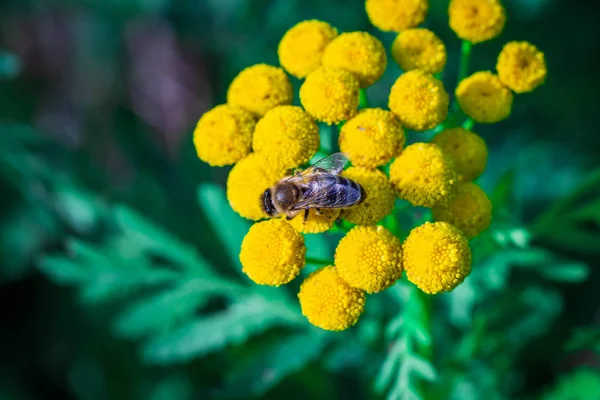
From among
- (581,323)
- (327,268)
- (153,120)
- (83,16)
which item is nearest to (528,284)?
(581,323)

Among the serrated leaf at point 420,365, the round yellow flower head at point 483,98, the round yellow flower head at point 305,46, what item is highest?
the round yellow flower head at point 305,46

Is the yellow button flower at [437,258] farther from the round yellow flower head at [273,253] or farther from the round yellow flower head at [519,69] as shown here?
the round yellow flower head at [519,69]

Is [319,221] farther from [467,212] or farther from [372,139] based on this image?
[467,212]

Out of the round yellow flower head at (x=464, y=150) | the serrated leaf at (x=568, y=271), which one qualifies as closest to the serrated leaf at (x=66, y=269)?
the round yellow flower head at (x=464, y=150)

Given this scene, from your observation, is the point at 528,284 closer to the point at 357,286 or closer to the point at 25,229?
the point at 357,286

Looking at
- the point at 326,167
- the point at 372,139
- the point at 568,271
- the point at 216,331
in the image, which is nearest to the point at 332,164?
the point at 326,167
